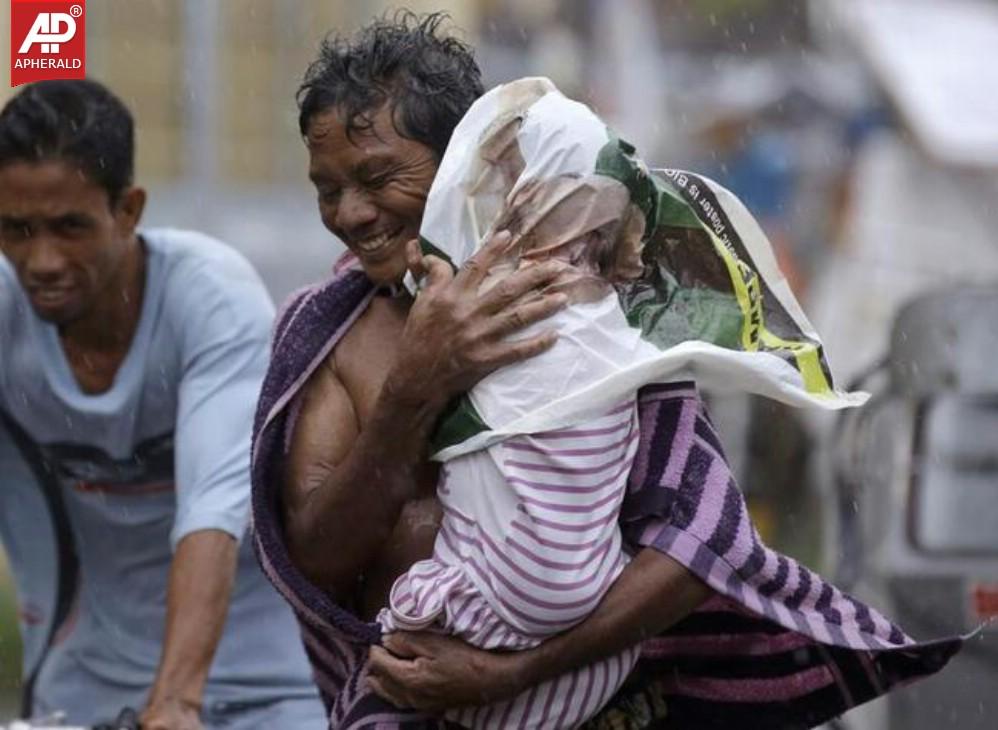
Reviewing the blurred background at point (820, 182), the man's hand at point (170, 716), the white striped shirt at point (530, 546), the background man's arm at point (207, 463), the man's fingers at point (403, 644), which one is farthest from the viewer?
the blurred background at point (820, 182)

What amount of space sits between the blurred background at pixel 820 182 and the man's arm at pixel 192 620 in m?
2.82

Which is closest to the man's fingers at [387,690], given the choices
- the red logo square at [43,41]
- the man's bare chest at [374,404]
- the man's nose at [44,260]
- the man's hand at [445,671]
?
the man's hand at [445,671]

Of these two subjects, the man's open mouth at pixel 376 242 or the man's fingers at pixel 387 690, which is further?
the man's open mouth at pixel 376 242

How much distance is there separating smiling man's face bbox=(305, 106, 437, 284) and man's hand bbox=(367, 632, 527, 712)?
1.74ft

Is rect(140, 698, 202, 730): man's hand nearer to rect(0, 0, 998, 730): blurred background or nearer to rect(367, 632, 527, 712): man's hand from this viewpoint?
rect(367, 632, 527, 712): man's hand

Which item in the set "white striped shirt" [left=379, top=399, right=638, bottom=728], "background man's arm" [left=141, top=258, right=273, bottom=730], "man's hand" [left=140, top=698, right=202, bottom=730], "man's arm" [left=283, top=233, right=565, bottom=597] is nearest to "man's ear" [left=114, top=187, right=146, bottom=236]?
"background man's arm" [left=141, top=258, right=273, bottom=730]

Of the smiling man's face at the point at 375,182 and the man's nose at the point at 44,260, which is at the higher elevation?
the smiling man's face at the point at 375,182

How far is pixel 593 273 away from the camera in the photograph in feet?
11.6

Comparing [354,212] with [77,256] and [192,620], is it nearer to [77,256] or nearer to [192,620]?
[192,620]

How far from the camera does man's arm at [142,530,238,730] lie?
4.23m

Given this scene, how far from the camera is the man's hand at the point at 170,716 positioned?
4141 mm

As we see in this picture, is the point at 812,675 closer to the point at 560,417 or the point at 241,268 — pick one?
the point at 560,417

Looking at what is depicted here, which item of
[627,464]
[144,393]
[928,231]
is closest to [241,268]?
[144,393]

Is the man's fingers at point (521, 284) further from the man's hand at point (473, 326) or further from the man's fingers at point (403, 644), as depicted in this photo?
the man's fingers at point (403, 644)
